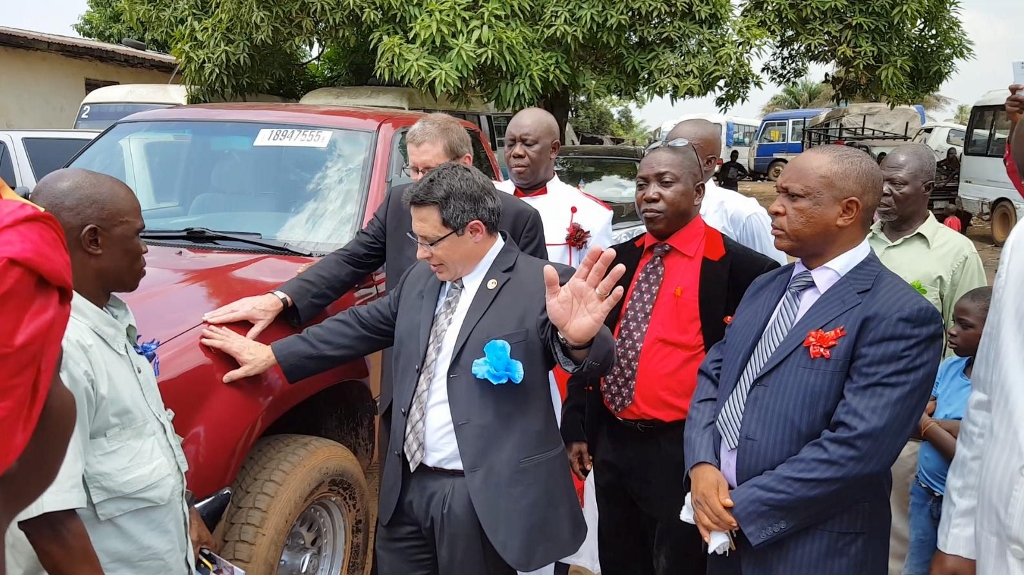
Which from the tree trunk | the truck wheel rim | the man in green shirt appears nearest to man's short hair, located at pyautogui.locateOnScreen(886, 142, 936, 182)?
the man in green shirt

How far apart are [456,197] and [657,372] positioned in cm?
98

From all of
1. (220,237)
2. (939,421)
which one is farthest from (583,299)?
(220,237)

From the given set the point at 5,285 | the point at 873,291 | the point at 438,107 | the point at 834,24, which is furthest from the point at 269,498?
the point at 834,24

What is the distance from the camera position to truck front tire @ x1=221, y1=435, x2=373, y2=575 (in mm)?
2648

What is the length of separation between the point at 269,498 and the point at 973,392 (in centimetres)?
215

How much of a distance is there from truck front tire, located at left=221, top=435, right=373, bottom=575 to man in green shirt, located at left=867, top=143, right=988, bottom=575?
7.18 ft

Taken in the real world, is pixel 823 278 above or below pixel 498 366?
above

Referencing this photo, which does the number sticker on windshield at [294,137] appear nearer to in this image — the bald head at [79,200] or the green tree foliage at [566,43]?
the bald head at [79,200]

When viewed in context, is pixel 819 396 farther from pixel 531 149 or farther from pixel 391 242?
pixel 531 149

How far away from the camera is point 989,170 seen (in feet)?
50.2

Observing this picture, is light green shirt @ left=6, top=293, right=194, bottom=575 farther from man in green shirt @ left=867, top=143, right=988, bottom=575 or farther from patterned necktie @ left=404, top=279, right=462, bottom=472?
man in green shirt @ left=867, top=143, right=988, bottom=575

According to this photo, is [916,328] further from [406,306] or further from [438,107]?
[438,107]

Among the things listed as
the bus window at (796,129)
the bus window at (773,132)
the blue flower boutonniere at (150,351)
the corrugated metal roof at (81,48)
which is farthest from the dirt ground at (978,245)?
the corrugated metal roof at (81,48)

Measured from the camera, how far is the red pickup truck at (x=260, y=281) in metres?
2.50
